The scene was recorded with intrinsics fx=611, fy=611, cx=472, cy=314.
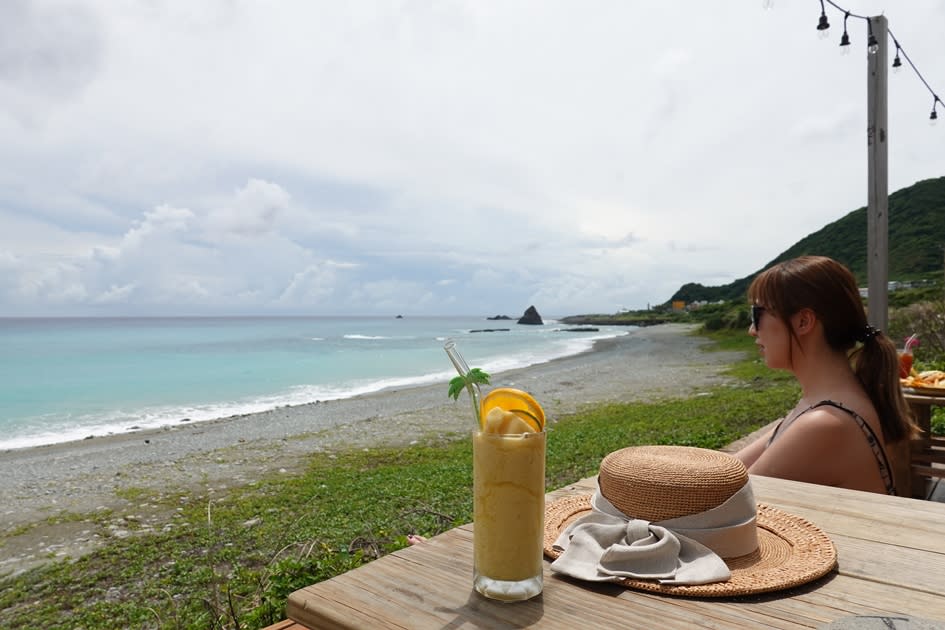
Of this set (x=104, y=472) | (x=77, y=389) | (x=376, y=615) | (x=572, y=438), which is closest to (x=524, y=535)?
(x=376, y=615)

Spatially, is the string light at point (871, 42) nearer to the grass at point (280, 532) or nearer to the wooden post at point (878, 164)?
the wooden post at point (878, 164)

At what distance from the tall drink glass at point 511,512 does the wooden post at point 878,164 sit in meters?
5.90

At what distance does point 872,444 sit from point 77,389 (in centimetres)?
Answer: 2731

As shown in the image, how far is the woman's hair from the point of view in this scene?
2.15 m

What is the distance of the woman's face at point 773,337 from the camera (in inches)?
89.9

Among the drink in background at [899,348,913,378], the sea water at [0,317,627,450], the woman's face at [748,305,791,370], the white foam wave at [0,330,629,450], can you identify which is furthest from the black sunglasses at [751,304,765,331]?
the white foam wave at [0,330,629,450]

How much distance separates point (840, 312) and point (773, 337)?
0.78ft

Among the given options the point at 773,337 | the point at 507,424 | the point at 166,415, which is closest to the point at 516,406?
the point at 507,424

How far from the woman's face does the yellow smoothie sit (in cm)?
158

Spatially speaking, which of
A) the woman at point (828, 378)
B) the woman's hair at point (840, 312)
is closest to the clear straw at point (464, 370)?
the woman at point (828, 378)

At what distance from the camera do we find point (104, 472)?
997 centimetres

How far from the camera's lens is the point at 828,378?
2.20m

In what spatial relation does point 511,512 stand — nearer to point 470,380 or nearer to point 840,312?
point 470,380

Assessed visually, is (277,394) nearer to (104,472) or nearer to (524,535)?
(104,472)
